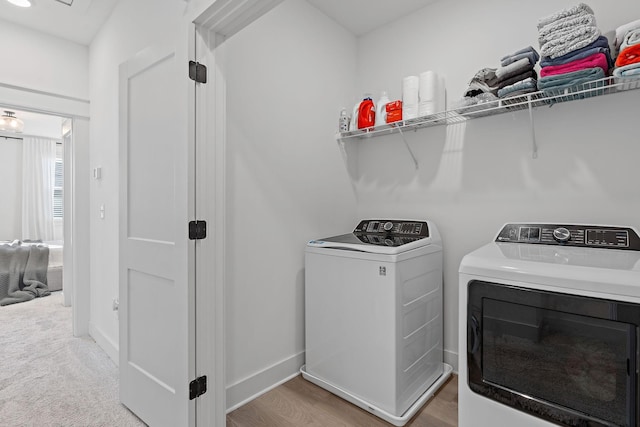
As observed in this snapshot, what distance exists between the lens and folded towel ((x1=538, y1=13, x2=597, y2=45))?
144 centimetres

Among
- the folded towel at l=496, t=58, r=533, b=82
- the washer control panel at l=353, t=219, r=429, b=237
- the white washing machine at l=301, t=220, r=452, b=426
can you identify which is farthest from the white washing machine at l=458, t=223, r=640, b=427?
the folded towel at l=496, t=58, r=533, b=82

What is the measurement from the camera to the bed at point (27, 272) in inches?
152

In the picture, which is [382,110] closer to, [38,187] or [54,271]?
[54,271]

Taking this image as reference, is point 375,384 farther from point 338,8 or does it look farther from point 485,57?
point 338,8

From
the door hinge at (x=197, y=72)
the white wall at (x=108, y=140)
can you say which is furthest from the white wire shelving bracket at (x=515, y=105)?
the white wall at (x=108, y=140)

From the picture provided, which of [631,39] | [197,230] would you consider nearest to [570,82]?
[631,39]

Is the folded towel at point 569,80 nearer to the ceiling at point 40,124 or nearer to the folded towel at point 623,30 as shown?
the folded towel at point 623,30

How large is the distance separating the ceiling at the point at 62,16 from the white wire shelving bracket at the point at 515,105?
2006 mm

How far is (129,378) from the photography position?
1840mm

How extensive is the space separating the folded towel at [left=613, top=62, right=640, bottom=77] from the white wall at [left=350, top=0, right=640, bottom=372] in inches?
13.8

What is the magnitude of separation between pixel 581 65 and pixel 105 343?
3.54 metres

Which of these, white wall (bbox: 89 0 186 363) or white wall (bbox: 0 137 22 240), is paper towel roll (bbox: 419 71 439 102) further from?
white wall (bbox: 0 137 22 240)

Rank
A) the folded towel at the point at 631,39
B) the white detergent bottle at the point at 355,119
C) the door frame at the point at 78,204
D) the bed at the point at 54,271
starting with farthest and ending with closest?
the bed at the point at 54,271
the door frame at the point at 78,204
the white detergent bottle at the point at 355,119
the folded towel at the point at 631,39

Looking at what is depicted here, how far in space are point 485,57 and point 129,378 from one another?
9.41ft
